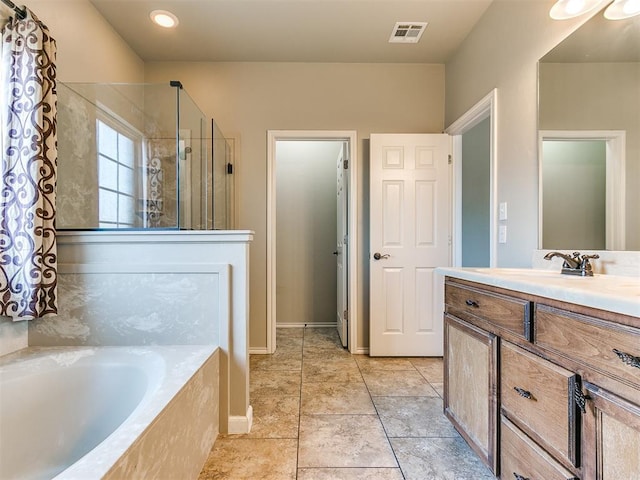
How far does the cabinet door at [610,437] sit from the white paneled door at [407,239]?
194 cm

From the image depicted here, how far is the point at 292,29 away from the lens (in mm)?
2359

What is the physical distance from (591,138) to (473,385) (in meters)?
1.22

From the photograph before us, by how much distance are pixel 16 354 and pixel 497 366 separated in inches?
84.1

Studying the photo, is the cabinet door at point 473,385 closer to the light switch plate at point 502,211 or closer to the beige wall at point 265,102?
the light switch plate at point 502,211

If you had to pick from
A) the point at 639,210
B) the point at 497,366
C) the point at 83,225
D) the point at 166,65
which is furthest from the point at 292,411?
the point at 166,65

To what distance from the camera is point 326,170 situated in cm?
382

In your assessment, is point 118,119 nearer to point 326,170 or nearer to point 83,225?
point 83,225

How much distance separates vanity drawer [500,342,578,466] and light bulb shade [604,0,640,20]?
1391 millimetres

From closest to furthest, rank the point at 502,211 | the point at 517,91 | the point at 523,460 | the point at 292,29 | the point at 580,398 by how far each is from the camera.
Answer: the point at 580,398 → the point at 523,460 → the point at 517,91 → the point at 502,211 → the point at 292,29

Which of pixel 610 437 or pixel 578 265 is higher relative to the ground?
pixel 578 265

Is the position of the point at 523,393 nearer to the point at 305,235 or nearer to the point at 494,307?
the point at 494,307

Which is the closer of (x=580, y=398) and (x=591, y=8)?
(x=580, y=398)

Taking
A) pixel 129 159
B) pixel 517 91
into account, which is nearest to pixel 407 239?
pixel 517 91

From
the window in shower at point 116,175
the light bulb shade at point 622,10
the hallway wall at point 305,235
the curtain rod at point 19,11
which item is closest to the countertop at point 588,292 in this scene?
the light bulb shade at point 622,10
